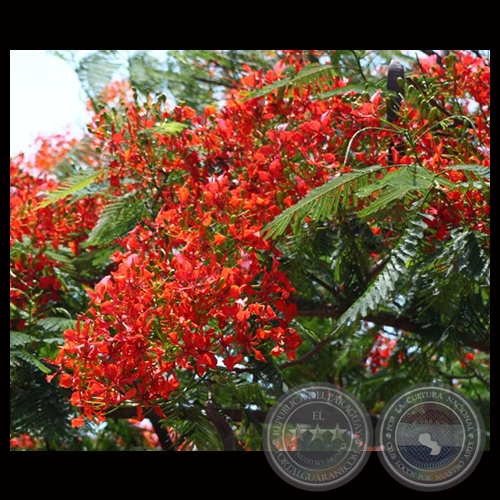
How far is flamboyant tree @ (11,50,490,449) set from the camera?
266cm

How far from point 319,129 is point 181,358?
42.8 inches

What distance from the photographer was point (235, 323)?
107 inches

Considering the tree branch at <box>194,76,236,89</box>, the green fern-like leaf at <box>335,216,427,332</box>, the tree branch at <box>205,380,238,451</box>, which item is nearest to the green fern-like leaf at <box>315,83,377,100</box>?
the green fern-like leaf at <box>335,216,427,332</box>

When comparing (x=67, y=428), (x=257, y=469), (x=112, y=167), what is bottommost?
(x=67, y=428)

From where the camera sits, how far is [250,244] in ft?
9.55

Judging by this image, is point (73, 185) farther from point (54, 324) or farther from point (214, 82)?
point (214, 82)

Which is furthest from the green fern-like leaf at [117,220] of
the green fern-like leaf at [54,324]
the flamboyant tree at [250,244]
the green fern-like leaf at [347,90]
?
the green fern-like leaf at [347,90]

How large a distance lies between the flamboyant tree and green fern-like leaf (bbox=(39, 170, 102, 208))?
0.01m

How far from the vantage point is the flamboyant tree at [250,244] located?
105 inches

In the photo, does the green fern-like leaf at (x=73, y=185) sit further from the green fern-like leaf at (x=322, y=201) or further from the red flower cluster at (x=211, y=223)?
the green fern-like leaf at (x=322, y=201)

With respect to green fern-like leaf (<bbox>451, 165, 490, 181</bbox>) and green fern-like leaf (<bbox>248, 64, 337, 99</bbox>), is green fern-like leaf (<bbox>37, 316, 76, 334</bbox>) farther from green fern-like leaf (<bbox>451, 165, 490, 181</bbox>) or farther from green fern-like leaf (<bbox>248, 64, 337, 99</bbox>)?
green fern-like leaf (<bbox>451, 165, 490, 181</bbox>)

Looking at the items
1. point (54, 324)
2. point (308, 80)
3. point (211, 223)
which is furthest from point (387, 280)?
point (54, 324)
